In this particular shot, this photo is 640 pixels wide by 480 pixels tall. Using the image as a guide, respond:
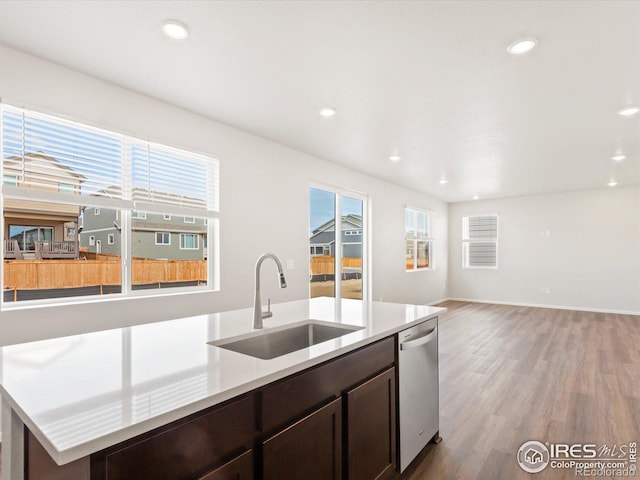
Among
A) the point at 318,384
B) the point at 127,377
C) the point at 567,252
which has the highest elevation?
the point at 567,252

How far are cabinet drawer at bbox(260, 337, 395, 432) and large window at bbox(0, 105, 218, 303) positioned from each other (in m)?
2.27

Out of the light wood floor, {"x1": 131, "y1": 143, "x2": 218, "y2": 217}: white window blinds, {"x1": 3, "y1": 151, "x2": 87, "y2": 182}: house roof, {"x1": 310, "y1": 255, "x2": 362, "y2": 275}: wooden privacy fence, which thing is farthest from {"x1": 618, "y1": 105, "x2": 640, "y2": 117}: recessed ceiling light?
{"x1": 3, "y1": 151, "x2": 87, "y2": 182}: house roof

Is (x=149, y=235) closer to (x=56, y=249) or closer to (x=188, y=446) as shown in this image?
(x=56, y=249)

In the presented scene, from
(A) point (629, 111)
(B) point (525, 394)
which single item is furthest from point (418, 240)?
(B) point (525, 394)

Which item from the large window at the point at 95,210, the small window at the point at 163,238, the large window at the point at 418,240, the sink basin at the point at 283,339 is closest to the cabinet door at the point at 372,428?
the sink basin at the point at 283,339

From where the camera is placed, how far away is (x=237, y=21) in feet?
6.75

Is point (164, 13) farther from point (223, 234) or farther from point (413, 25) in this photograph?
point (223, 234)

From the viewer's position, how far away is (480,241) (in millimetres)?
8773

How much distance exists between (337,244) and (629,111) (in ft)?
11.8

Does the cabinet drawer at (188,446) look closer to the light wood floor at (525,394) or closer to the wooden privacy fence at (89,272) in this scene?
the light wood floor at (525,394)

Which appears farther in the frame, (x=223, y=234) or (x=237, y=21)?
(x=223, y=234)

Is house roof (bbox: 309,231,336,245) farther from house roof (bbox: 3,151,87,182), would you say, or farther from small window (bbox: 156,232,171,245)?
house roof (bbox: 3,151,87,182)

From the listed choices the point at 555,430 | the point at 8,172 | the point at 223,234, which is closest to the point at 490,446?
the point at 555,430

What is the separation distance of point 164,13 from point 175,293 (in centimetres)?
222
